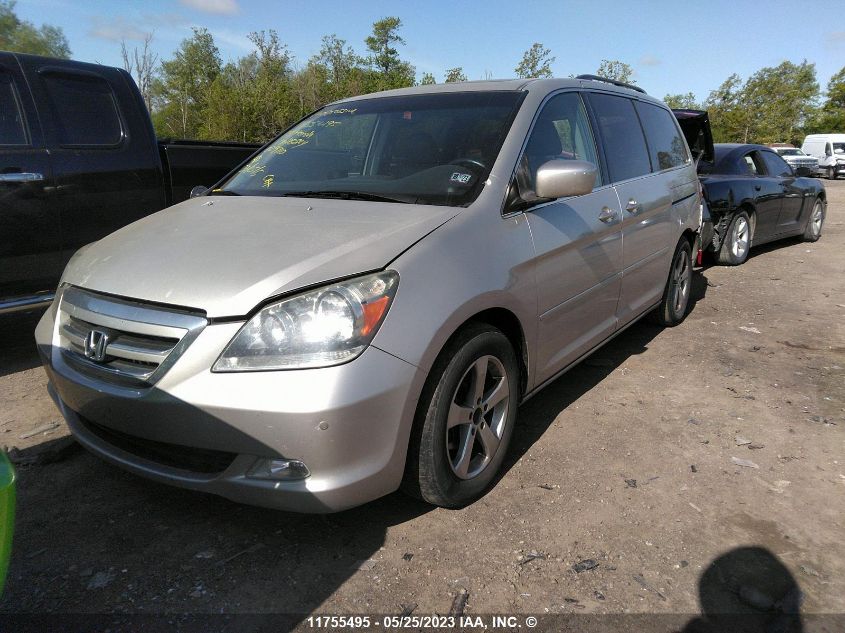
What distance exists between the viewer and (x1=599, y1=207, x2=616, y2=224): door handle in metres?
3.67

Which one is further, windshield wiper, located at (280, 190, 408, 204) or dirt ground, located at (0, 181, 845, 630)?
windshield wiper, located at (280, 190, 408, 204)

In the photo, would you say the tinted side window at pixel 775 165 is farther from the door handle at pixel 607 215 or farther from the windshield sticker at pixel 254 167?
the windshield sticker at pixel 254 167

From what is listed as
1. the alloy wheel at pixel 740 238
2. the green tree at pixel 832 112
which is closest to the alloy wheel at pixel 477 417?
the alloy wheel at pixel 740 238

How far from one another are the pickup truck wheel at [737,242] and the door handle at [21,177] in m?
7.55

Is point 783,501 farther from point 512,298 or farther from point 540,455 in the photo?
point 512,298

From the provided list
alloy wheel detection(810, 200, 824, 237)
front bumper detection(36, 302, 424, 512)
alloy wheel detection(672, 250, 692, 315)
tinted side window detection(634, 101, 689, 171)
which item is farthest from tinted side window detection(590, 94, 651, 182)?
alloy wheel detection(810, 200, 824, 237)

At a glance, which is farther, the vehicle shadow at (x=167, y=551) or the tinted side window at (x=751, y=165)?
the tinted side window at (x=751, y=165)

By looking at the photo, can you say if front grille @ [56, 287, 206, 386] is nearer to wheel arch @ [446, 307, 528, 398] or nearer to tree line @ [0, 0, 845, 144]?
wheel arch @ [446, 307, 528, 398]

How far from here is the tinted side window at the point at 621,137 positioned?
404cm

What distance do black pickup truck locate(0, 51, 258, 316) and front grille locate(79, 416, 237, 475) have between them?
2.37m

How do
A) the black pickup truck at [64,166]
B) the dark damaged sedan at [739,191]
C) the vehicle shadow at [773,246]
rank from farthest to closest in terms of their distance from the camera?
the vehicle shadow at [773,246], the dark damaged sedan at [739,191], the black pickup truck at [64,166]

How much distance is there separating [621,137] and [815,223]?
7.96 m

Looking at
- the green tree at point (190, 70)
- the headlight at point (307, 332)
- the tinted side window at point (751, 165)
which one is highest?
the green tree at point (190, 70)

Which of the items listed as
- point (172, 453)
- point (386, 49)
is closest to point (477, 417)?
point (172, 453)
